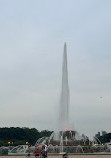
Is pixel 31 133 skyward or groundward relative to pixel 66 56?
groundward

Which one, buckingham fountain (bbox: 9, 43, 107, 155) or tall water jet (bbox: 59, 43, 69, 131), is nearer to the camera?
buckingham fountain (bbox: 9, 43, 107, 155)

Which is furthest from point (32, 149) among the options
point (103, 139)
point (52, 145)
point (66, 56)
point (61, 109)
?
point (103, 139)

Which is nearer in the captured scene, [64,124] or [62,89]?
[64,124]

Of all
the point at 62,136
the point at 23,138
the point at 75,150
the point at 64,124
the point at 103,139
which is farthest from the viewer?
the point at 103,139

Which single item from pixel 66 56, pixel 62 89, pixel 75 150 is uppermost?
pixel 66 56

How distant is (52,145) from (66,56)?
27721mm

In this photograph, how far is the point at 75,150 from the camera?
42.1 m

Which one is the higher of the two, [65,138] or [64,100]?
[64,100]

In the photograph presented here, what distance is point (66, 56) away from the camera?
6462 cm

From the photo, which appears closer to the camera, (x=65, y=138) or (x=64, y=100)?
(x=65, y=138)

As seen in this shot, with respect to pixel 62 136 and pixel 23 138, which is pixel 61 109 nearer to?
pixel 62 136

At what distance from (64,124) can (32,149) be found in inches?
546

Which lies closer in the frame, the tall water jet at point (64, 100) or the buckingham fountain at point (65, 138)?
the buckingham fountain at point (65, 138)

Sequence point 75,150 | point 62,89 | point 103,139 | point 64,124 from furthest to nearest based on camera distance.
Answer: point 103,139 → point 62,89 → point 64,124 → point 75,150
